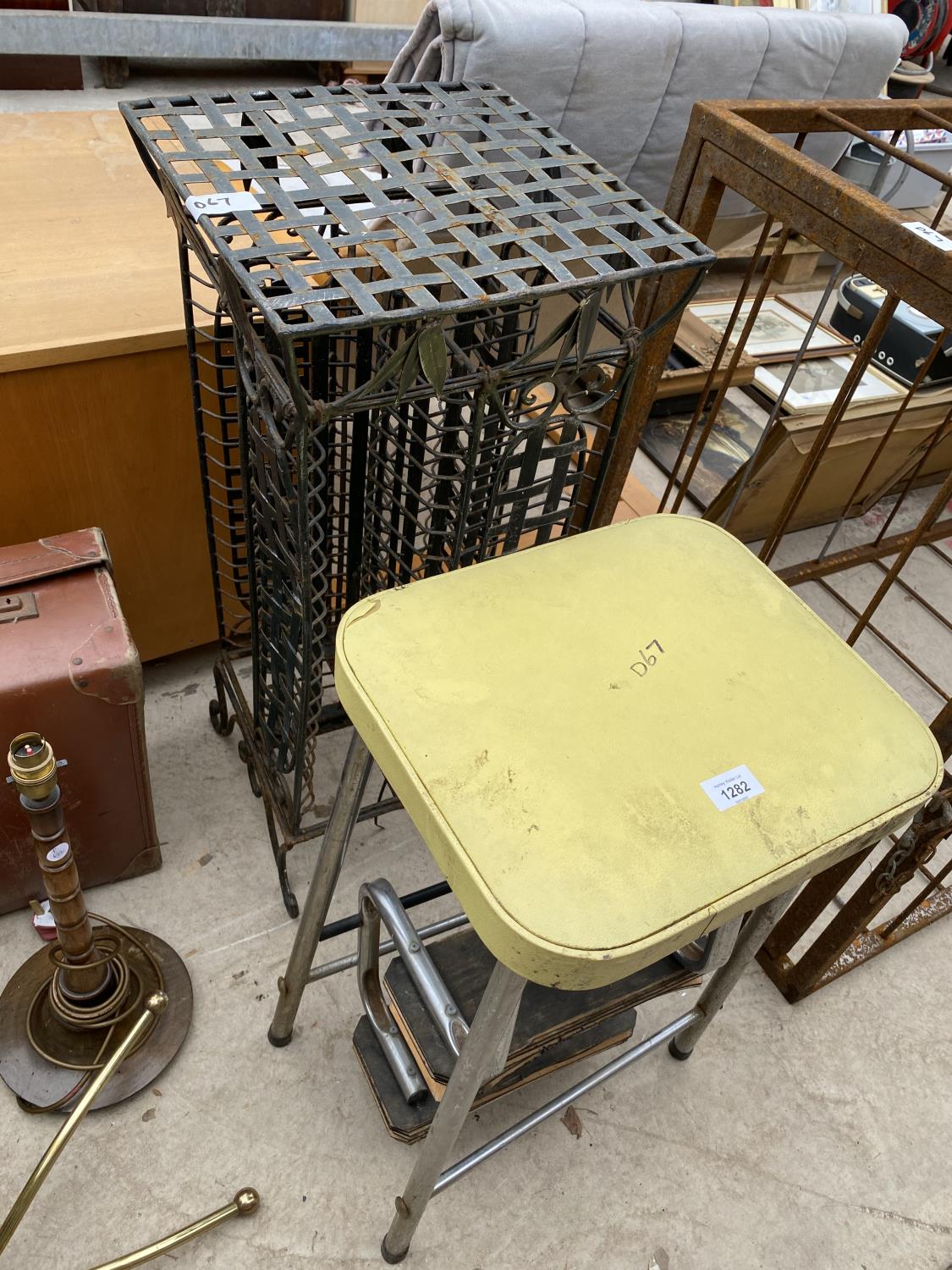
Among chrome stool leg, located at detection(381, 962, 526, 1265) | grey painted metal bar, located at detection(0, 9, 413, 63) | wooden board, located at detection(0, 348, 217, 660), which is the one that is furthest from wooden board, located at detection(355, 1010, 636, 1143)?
grey painted metal bar, located at detection(0, 9, 413, 63)

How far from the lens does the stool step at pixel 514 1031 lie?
120cm

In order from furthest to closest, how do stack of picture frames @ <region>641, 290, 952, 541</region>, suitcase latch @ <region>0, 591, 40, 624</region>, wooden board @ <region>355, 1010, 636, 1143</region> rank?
stack of picture frames @ <region>641, 290, 952, 541</region>
suitcase latch @ <region>0, 591, 40, 624</region>
wooden board @ <region>355, 1010, 636, 1143</region>

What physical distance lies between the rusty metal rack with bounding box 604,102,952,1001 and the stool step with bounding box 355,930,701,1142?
1.41 ft

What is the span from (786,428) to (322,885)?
1654 millimetres

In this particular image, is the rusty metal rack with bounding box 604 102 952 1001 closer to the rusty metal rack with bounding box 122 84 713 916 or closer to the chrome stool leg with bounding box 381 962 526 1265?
the rusty metal rack with bounding box 122 84 713 916

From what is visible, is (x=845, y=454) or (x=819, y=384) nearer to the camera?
(x=845, y=454)

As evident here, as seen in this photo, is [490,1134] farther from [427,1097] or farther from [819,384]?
[819,384]

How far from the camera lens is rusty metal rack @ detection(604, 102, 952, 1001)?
119cm

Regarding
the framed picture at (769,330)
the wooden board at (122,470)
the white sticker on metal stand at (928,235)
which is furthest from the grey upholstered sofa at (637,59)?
the white sticker on metal stand at (928,235)

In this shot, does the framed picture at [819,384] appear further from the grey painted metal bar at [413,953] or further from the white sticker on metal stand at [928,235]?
the grey painted metal bar at [413,953]

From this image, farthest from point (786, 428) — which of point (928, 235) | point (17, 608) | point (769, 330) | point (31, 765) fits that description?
point (31, 765)

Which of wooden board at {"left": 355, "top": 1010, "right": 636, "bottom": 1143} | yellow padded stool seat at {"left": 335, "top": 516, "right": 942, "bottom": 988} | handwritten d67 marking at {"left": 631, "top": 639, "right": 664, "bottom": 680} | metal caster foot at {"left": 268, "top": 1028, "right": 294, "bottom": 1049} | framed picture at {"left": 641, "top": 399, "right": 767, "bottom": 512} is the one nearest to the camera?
yellow padded stool seat at {"left": 335, "top": 516, "right": 942, "bottom": 988}

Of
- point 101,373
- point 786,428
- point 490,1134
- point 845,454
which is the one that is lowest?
point 490,1134

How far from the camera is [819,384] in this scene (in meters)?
2.62
